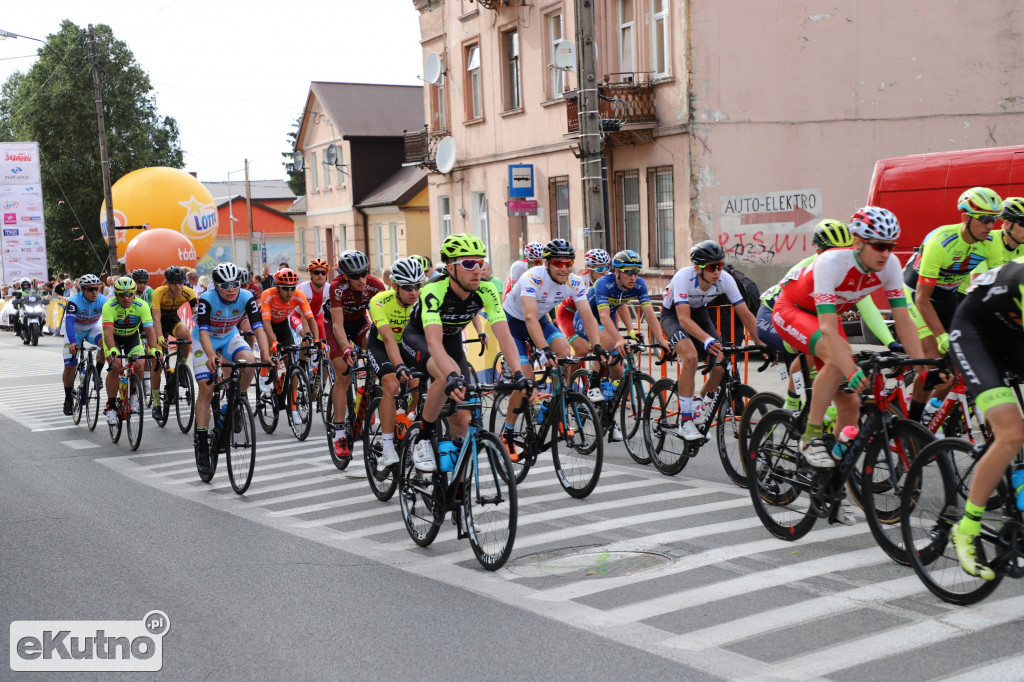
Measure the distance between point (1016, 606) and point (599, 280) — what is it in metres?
6.18

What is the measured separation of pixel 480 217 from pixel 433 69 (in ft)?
15.2

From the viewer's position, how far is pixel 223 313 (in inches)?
436

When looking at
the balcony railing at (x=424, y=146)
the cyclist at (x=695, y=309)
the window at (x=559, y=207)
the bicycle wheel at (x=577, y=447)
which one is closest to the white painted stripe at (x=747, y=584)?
the bicycle wheel at (x=577, y=447)

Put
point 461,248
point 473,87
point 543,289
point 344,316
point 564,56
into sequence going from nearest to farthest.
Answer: point 461,248, point 543,289, point 344,316, point 564,56, point 473,87

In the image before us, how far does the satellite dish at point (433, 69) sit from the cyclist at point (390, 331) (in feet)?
81.2

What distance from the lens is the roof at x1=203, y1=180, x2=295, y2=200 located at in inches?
3994

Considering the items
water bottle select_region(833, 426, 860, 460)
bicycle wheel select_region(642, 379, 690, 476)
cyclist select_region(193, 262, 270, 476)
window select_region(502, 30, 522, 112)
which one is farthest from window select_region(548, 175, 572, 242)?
water bottle select_region(833, 426, 860, 460)

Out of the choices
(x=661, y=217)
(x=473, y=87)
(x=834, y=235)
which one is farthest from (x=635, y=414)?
(x=473, y=87)

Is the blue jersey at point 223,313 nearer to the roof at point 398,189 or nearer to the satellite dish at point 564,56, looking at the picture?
the satellite dish at point 564,56

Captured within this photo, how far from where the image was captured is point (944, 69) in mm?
24547

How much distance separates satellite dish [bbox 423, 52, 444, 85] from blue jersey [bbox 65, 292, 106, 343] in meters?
19.8

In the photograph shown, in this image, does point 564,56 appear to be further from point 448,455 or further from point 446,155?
point 446,155
